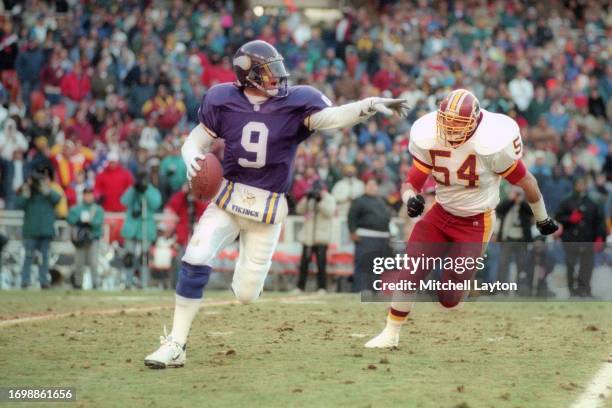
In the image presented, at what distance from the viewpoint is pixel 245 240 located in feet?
24.1

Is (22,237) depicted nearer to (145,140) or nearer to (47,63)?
(145,140)

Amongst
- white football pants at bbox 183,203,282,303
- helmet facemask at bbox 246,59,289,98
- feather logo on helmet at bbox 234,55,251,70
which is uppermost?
feather logo on helmet at bbox 234,55,251,70

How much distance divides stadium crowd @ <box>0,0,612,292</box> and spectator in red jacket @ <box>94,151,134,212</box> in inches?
0.7

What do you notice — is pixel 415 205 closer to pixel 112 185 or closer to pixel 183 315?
pixel 183 315

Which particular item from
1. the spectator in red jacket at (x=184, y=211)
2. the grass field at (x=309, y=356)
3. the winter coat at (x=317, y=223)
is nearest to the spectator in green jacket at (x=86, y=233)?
the spectator in red jacket at (x=184, y=211)

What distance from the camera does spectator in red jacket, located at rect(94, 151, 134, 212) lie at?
15359 millimetres

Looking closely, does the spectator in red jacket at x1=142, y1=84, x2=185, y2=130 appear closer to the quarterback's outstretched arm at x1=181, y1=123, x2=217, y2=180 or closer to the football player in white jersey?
the football player in white jersey

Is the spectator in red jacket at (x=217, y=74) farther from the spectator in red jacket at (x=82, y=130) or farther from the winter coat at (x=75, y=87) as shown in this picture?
the spectator in red jacket at (x=82, y=130)

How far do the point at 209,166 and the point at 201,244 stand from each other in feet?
1.45

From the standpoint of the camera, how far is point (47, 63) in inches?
731

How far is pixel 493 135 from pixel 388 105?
2.62 ft

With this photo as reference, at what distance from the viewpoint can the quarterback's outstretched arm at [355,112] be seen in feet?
22.9

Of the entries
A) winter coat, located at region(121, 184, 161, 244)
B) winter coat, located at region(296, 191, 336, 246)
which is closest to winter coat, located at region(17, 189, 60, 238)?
winter coat, located at region(121, 184, 161, 244)

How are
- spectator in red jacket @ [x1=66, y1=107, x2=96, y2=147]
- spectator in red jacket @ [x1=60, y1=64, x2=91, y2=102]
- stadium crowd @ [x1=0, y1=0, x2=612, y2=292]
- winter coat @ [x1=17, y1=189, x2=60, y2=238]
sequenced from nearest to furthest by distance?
winter coat @ [x1=17, y1=189, x2=60, y2=238] < stadium crowd @ [x1=0, y1=0, x2=612, y2=292] < spectator in red jacket @ [x1=66, y1=107, x2=96, y2=147] < spectator in red jacket @ [x1=60, y1=64, x2=91, y2=102]
